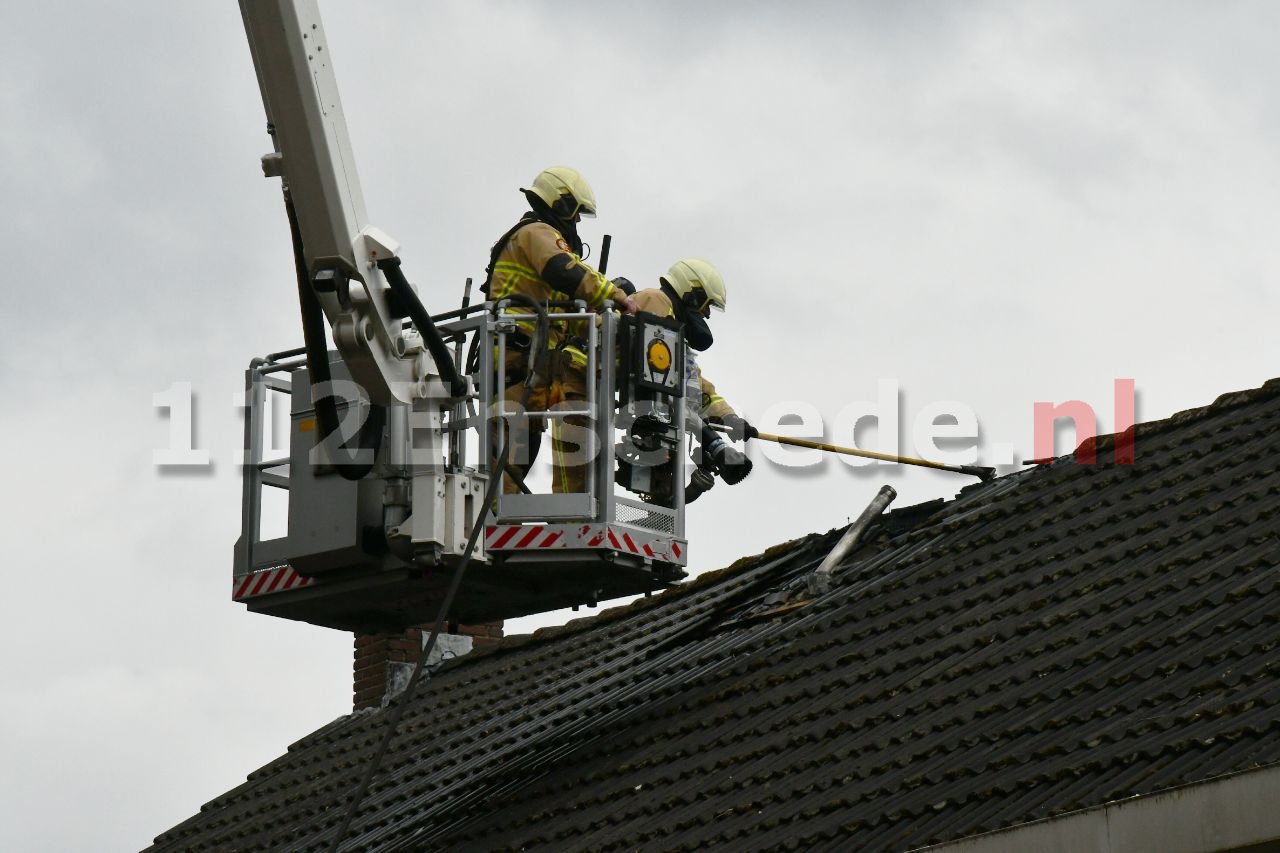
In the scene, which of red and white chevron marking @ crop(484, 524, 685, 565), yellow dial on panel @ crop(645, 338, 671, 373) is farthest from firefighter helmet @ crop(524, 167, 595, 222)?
red and white chevron marking @ crop(484, 524, 685, 565)

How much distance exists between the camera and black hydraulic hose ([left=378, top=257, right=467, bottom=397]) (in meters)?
10.3

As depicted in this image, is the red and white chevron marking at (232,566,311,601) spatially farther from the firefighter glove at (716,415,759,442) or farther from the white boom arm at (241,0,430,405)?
the firefighter glove at (716,415,759,442)

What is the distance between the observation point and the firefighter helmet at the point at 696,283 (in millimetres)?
11898

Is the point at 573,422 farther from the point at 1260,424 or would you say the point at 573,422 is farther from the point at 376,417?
the point at 1260,424

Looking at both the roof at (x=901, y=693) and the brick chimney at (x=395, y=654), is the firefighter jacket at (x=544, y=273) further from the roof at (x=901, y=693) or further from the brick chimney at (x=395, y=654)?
the brick chimney at (x=395, y=654)

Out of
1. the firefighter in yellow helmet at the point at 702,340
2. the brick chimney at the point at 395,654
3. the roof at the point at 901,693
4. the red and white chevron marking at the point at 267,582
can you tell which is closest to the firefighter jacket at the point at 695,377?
the firefighter in yellow helmet at the point at 702,340

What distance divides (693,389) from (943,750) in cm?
363

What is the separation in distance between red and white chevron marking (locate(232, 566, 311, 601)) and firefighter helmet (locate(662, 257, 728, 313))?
108 inches

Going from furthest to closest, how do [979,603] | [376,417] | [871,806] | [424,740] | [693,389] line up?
1. [424,740]
2. [693,389]
3. [376,417]
4. [979,603]
5. [871,806]

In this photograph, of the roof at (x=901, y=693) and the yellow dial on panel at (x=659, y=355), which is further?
the yellow dial on panel at (x=659, y=355)

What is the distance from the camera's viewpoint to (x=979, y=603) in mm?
9750

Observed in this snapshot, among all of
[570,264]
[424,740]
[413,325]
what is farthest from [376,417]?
[424,740]

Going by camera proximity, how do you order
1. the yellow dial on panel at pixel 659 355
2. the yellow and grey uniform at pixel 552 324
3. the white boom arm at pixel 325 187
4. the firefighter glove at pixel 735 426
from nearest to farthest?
the white boom arm at pixel 325 187 → the yellow dial on panel at pixel 659 355 → the yellow and grey uniform at pixel 552 324 → the firefighter glove at pixel 735 426

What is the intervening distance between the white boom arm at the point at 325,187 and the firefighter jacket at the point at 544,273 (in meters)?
0.69
